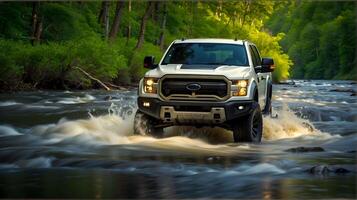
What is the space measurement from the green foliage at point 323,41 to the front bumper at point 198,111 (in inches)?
3179

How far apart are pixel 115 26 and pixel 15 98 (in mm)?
17848

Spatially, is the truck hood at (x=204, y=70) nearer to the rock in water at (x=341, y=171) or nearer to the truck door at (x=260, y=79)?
the truck door at (x=260, y=79)

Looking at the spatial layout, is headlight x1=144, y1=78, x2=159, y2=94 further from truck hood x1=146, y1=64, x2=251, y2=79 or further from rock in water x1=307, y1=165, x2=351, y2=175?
rock in water x1=307, y1=165, x2=351, y2=175

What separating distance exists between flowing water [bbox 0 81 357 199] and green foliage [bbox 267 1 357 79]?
259ft

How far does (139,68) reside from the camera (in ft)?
127

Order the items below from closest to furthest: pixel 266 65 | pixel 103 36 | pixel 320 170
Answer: pixel 320 170 < pixel 266 65 < pixel 103 36

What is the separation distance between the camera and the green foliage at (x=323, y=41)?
97438 millimetres

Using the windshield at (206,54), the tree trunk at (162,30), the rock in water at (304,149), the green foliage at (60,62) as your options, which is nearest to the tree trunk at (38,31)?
the green foliage at (60,62)

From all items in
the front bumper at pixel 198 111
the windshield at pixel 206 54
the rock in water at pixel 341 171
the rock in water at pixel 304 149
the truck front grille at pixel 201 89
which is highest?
the windshield at pixel 206 54

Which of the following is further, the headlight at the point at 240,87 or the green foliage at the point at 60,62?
the green foliage at the point at 60,62

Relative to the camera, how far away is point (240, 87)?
11500 mm

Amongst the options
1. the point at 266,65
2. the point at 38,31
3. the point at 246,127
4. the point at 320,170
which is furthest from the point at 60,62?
the point at 320,170

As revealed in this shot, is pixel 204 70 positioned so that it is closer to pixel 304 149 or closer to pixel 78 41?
pixel 304 149

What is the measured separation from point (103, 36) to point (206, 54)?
30534 mm
